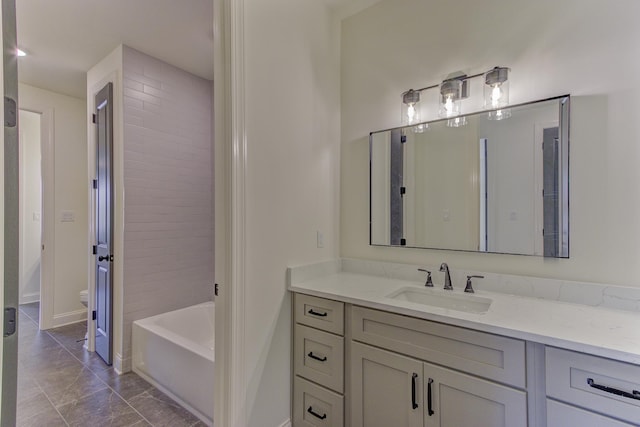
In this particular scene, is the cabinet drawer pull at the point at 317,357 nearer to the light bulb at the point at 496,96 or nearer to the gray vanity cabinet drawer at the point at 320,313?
the gray vanity cabinet drawer at the point at 320,313

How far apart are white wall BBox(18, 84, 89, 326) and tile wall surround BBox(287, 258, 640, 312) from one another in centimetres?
330

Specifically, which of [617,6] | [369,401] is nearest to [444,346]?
[369,401]

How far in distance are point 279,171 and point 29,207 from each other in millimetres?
4803

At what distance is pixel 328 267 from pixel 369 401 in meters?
0.85

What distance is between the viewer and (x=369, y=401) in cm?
147

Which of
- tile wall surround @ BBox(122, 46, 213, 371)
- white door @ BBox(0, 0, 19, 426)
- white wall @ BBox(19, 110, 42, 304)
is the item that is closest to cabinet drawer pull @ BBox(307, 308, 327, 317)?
white door @ BBox(0, 0, 19, 426)

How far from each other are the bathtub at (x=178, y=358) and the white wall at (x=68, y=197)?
5.83 ft

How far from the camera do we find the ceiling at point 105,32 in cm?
207

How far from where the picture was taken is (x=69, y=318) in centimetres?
360

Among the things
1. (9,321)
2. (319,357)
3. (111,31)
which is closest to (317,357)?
(319,357)

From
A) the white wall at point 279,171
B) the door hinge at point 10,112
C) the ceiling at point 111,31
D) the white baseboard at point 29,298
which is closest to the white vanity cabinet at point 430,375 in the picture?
the white wall at point 279,171

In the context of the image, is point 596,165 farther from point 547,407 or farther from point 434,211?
point 547,407

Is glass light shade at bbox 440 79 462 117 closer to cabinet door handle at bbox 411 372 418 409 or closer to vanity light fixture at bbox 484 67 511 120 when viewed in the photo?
vanity light fixture at bbox 484 67 511 120

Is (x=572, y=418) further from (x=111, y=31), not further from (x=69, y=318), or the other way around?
(x=69, y=318)
